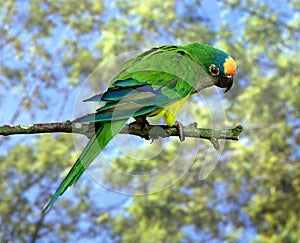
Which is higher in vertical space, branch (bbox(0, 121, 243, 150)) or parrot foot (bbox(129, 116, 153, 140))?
parrot foot (bbox(129, 116, 153, 140))

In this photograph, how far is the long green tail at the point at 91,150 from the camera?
26.2 inches

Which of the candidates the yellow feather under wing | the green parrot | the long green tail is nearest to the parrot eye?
the green parrot

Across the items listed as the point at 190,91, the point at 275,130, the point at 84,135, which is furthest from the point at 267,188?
the point at 84,135

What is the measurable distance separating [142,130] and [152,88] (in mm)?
75

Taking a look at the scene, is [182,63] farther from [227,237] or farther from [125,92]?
[227,237]

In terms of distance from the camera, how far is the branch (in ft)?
2.12

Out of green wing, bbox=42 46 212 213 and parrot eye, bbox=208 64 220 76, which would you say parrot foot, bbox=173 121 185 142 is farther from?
parrot eye, bbox=208 64 220 76

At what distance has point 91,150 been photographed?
0.70 meters

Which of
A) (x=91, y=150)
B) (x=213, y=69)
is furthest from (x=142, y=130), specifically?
(x=213, y=69)

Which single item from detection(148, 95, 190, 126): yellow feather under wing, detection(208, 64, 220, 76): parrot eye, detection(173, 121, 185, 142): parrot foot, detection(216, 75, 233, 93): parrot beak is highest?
detection(216, 75, 233, 93): parrot beak

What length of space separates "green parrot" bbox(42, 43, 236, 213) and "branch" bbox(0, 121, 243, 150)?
0.7 inches

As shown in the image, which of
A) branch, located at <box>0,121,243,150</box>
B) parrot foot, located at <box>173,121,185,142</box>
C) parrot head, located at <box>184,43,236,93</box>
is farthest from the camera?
parrot head, located at <box>184,43,236,93</box>

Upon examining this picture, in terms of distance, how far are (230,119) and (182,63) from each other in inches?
101

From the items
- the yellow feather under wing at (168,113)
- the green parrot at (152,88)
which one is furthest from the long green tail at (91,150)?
the yellow feather under wing at (168,113)
